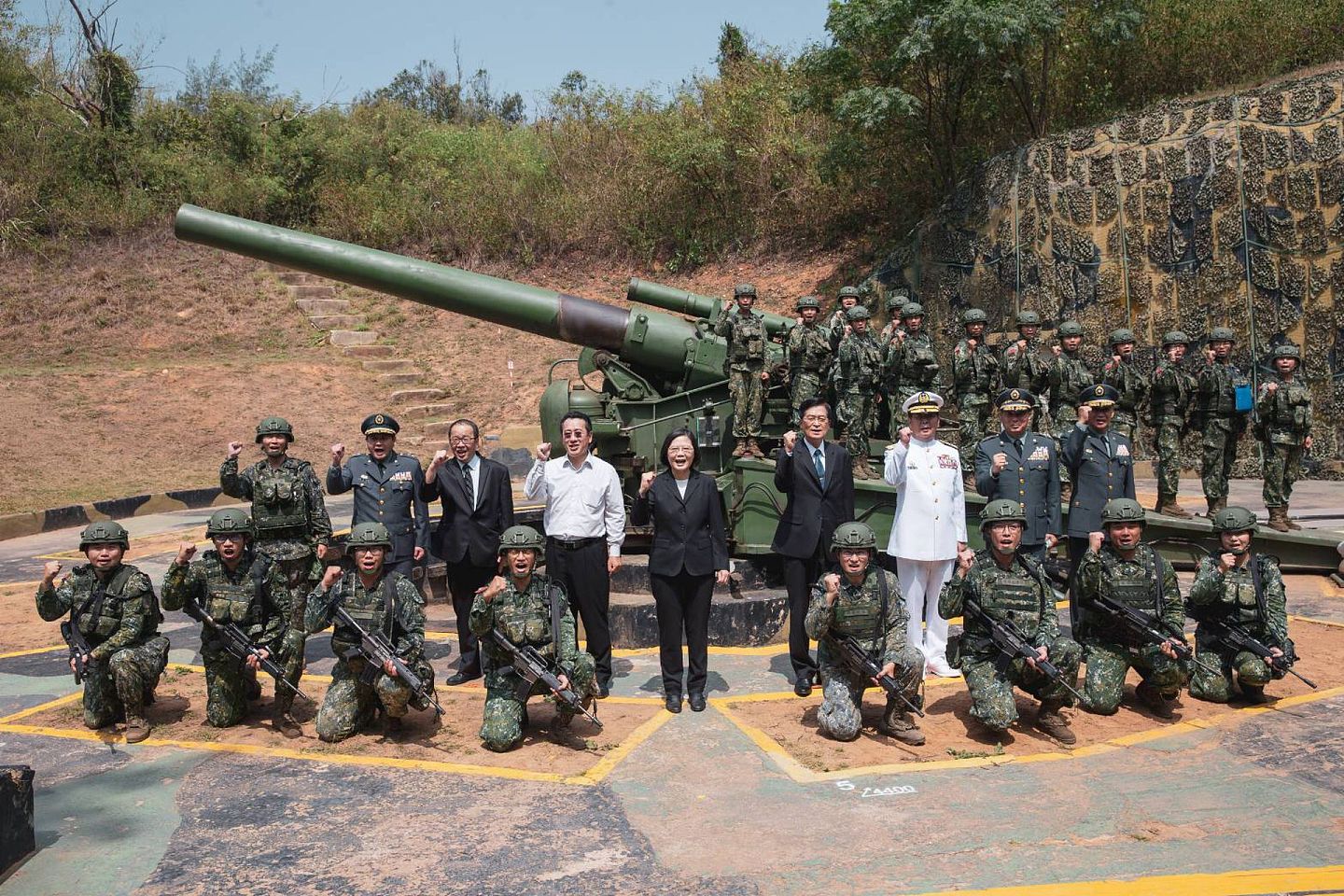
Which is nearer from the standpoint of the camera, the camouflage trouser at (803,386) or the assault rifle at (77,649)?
the assault rifle at (77,649)

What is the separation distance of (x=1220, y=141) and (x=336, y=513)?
12598 millimetres

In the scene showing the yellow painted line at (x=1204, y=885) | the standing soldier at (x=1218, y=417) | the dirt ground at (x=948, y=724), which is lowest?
the yellow painted line at (x=1204, y=885)

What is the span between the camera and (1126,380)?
11078 millimetres

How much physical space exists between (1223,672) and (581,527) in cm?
370

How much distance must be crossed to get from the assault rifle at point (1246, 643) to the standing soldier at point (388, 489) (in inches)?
186

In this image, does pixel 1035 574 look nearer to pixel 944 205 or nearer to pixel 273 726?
pixel 273 726

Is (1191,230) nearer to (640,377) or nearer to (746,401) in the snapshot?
(746,401)

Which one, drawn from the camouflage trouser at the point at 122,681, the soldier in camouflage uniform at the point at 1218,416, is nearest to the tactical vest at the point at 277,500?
the camouflage trouser at the point at 122,681

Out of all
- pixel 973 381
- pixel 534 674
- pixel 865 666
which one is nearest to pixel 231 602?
pixel 534 674

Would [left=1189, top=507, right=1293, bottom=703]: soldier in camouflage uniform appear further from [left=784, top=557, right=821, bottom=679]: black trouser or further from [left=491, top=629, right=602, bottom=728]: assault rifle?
[left=491, top=629, right=602, bottom=728]: assault rifle

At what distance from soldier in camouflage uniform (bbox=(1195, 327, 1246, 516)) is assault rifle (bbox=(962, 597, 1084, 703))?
5.18m

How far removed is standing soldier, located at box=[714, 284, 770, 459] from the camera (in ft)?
31.9

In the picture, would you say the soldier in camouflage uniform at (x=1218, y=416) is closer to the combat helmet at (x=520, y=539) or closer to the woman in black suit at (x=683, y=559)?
the woman in black suit at (x=683, y=559)

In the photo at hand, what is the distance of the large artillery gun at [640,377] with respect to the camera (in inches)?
367
